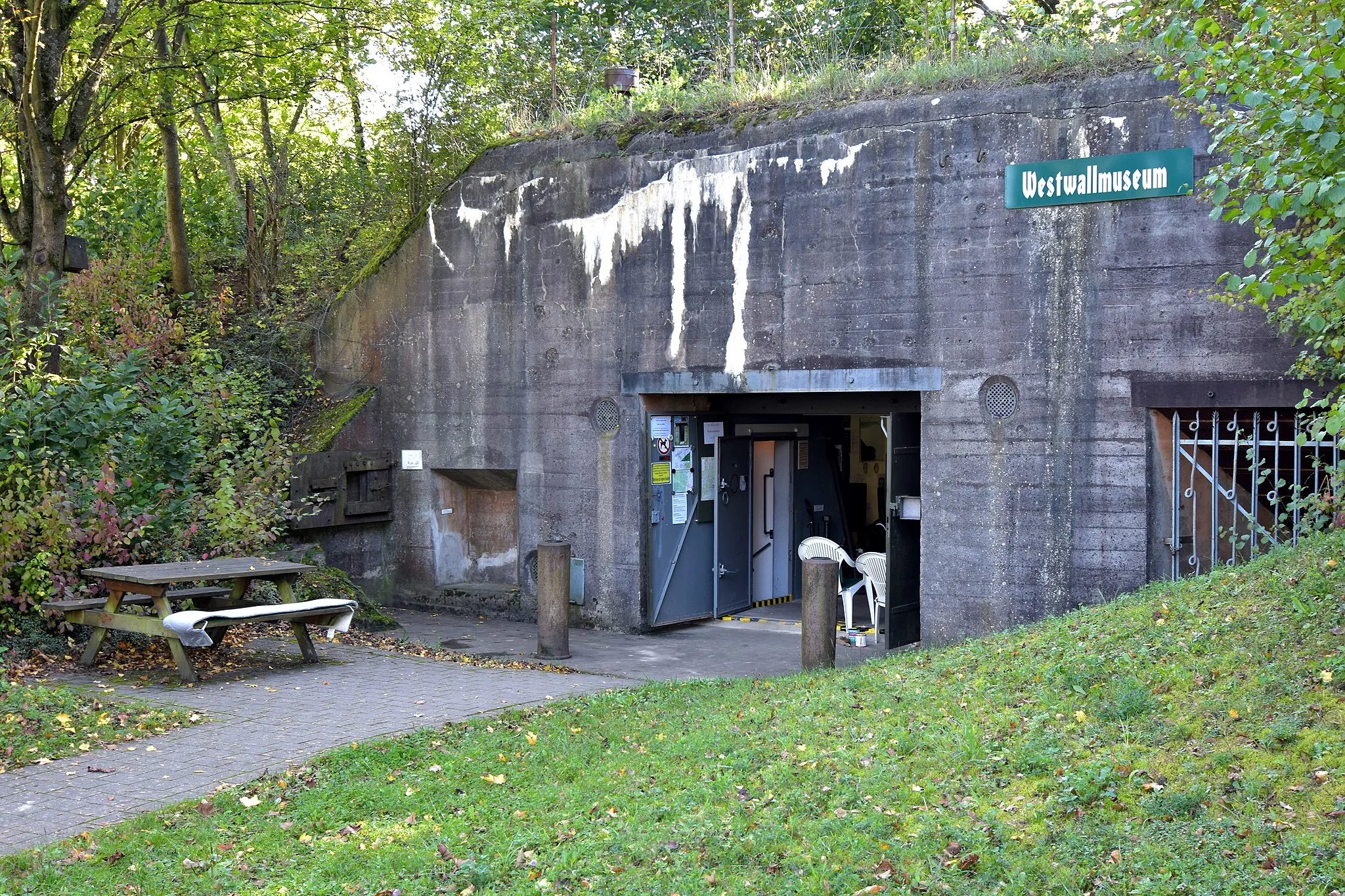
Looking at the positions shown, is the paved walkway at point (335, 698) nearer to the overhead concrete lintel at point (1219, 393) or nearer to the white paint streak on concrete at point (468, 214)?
the overhead concrete lintel at point (1219, 393)

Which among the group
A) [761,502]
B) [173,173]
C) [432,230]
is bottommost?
[761,502]

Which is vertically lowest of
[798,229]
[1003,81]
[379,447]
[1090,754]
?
[1090,754]

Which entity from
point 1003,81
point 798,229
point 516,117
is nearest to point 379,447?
point 516,117

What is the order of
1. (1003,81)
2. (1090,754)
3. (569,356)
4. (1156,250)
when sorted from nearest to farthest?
1. (1090,754)
2. (1156,250)
3. (1003,81)
4. (569,356)

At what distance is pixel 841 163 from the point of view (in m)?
10.7

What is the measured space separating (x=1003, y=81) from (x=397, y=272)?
7077 millimetres

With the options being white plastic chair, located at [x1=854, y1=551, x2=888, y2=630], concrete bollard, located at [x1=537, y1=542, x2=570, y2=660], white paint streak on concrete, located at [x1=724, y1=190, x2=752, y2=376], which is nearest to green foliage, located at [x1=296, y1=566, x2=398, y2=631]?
concrete bollard, located at [x1=537, y1=542, x2=570, y2=660]

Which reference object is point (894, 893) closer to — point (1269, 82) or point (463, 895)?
point (463, 895)

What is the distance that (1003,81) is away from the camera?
10.1 meters

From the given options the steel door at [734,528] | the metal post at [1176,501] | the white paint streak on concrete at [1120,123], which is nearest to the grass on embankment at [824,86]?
the white paint streak on concrete at [1120,123]

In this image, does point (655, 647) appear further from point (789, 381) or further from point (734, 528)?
point (789, 381)

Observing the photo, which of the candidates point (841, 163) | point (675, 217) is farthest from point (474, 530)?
point (841, 163)

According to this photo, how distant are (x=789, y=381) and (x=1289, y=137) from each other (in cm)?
647

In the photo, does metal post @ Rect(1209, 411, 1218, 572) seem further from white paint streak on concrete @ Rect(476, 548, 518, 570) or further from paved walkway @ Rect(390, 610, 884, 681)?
white paint streak on concrete @ Rect(476, 548, 518, 570)
